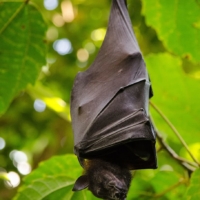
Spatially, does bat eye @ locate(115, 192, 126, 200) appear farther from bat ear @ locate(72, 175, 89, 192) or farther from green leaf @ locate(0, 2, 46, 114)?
green leaf @ locate(0, 2, 46, 114)

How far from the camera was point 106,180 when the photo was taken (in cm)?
227

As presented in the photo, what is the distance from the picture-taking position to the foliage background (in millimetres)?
3254

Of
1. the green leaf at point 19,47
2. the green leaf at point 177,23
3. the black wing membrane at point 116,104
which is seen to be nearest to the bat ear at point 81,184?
the black wing membrane at point 116,104

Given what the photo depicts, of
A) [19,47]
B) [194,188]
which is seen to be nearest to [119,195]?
[194,188]

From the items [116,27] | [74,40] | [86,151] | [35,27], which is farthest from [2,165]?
[86,151]

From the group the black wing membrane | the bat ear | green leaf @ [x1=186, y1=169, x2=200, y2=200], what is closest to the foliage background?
green leaf @ [x1=186, y1=169, x2=200, y2=200]

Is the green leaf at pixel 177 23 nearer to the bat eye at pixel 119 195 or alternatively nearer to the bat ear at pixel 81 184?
the bat ear at pixel 81 184

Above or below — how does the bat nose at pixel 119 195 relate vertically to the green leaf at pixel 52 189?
above

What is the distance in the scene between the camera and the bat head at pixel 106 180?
7.31 feet

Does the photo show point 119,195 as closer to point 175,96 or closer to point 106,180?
point 106,180

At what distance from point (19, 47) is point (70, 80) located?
2571 millimetres

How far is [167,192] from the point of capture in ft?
11.0

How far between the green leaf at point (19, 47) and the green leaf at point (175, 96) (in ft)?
3.94

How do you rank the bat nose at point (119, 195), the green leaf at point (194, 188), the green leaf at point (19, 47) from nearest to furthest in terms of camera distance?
the bat nose at point (119, 195), the green leaf at point (194, 188), the green leaf at point (19, 47)
